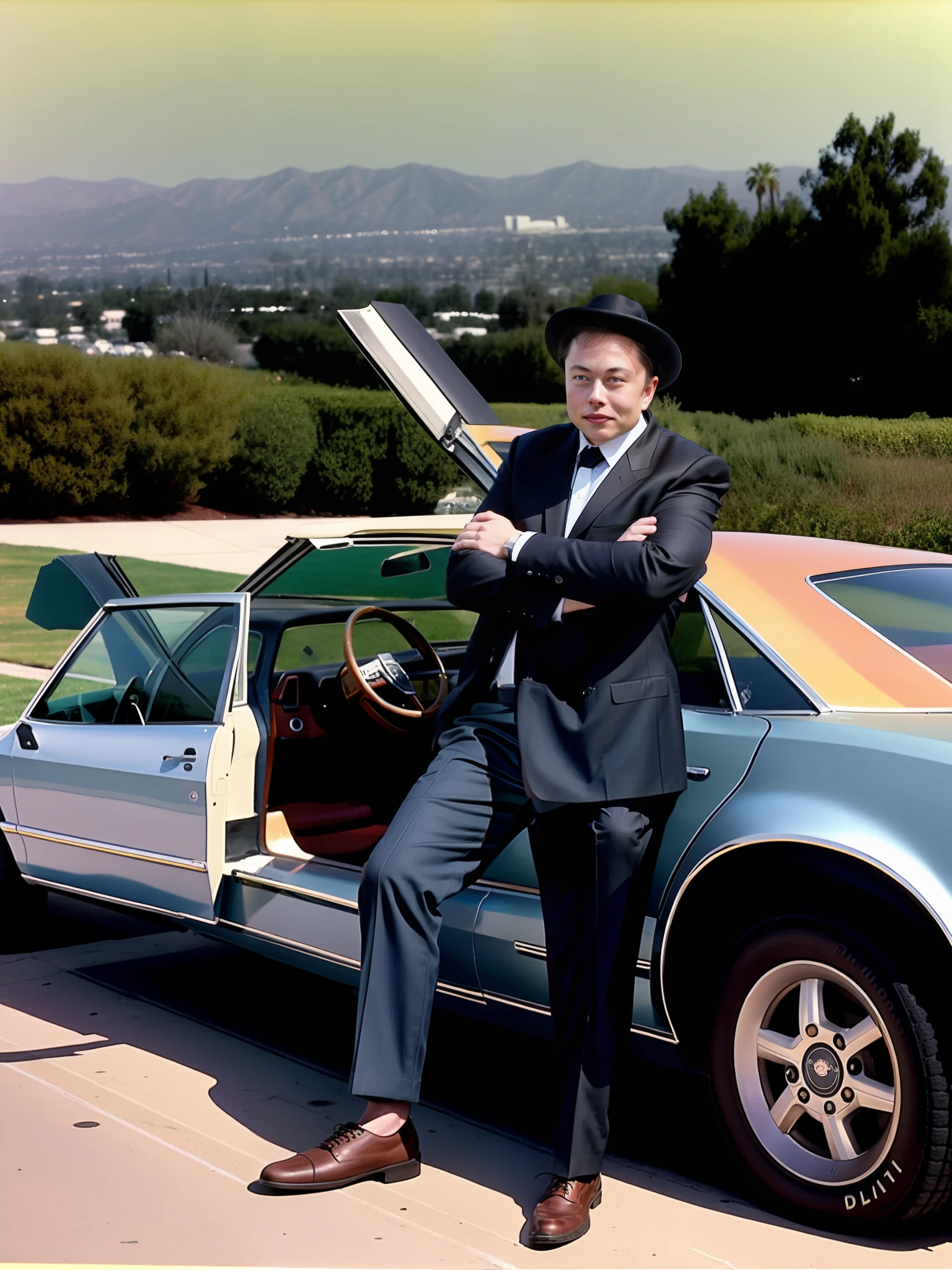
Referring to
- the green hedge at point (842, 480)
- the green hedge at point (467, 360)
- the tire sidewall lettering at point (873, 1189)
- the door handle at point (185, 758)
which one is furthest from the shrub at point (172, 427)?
the tire sidewall lettering at point (873, 1189)

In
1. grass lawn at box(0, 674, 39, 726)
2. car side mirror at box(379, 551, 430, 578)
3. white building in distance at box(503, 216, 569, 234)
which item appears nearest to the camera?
car side mirror at box(379, 551, 430, 578)

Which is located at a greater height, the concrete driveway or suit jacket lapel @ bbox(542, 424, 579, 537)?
suit jacket lapel @ bbox(542, 424, 579, 537)

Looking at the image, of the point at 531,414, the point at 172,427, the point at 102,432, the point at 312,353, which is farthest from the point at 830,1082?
the point at 312,353

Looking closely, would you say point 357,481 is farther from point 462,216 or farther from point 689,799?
point 462,216

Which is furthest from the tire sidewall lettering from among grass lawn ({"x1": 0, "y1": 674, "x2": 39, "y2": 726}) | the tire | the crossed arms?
grass lawn ({"x1": 0, "y1": 674, "x2": 39, "y2": 726})

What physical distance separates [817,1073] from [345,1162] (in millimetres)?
1093

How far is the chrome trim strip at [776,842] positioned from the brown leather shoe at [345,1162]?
0.72 meters

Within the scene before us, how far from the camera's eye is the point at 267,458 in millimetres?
28750

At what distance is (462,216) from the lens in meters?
135

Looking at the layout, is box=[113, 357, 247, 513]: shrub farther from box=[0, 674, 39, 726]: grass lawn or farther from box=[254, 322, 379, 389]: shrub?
box=[0, 674, 39, 726]: grass lawn

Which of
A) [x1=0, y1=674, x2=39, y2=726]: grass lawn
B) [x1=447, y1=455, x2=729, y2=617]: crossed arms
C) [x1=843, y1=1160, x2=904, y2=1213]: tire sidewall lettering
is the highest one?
[x1=447, y1=455, x2=729, y2=617]: crossed arms

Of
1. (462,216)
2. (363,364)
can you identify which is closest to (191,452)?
(363,364)

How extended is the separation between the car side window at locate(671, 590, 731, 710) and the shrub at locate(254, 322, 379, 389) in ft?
132

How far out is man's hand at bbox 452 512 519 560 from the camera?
335cm
